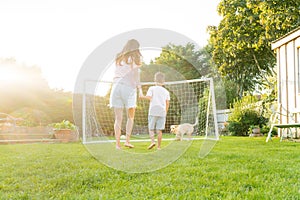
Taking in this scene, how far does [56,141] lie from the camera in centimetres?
848

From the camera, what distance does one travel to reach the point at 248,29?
42.8 ft

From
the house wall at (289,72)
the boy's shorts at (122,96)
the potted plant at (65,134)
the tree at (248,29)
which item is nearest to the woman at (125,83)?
the boy's shorts at (122,96)

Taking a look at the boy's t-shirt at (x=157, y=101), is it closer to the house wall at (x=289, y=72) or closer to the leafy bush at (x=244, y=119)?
the house wall at (x=289, y=72)

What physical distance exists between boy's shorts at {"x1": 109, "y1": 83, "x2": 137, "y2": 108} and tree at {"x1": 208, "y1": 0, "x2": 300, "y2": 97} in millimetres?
9061

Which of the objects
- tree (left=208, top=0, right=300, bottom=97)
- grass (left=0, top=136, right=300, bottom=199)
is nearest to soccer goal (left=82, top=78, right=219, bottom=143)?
grass (left=0, top=136, right=300, bottom=199)

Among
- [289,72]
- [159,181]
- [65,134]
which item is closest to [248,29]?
[289,72]

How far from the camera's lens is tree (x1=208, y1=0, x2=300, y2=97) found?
11.6 metres

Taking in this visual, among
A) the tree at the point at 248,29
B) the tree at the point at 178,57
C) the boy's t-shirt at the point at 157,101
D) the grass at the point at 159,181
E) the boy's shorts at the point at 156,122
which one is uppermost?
the tree at the point at 248,29

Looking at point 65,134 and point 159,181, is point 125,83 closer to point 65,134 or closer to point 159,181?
point 159,181

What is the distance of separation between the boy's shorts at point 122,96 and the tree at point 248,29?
9.06 metres

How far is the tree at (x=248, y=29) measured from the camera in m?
11.6

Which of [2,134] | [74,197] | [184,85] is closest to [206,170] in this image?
Result: [74,197]

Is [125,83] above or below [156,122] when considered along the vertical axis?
above

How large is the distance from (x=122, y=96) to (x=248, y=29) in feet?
33.8
